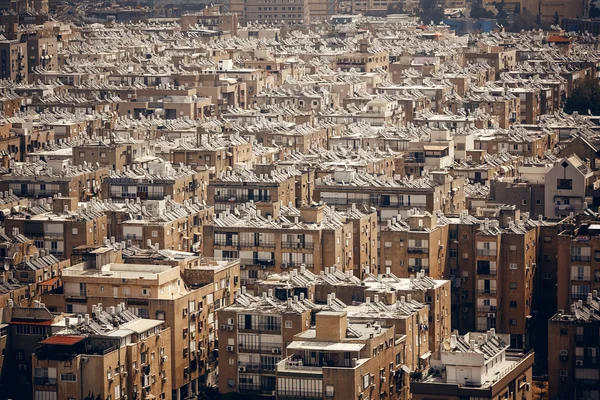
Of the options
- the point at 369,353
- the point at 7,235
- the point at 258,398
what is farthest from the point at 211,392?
the point at 7,235

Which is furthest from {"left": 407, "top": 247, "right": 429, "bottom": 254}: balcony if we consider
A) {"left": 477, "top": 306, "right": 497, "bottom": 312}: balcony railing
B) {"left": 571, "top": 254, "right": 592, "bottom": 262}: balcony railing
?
{"left": 571, "top": 254, "right": 592, "bottom": 262}: balcony railing

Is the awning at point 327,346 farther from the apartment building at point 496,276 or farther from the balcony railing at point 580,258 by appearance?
the apartment building at point 496,276

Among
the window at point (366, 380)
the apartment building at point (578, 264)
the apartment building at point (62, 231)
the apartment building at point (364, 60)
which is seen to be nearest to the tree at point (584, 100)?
the apartment building at point (364, 60)

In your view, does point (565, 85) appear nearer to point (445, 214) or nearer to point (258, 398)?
point (445, 214)

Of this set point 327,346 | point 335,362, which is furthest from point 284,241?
point 335,362

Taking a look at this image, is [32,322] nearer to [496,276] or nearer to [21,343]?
[21,343]

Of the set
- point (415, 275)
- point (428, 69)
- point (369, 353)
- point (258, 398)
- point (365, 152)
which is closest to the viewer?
point (369, 353)

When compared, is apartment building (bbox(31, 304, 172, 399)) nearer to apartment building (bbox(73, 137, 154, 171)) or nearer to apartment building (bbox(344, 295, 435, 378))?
apartment building (bbox(344, 295, 435, 378))

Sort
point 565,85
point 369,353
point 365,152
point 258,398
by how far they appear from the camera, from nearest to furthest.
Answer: point 369,353 < point 258,398 < point 365,152 < point 565,85
